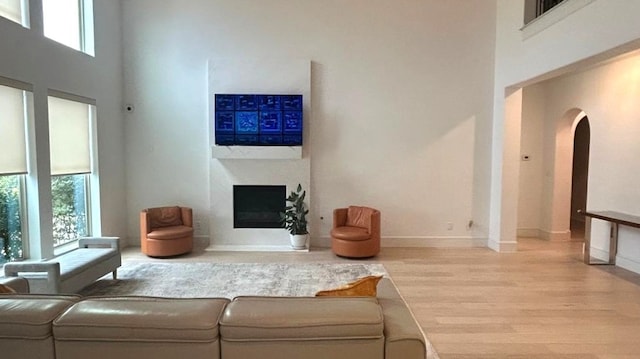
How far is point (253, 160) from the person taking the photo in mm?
6691

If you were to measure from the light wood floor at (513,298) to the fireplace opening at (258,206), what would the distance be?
645 millimetres

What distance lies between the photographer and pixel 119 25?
6.59 meters

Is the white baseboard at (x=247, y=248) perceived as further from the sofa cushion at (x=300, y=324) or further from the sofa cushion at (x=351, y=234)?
the sofa cushion at (x=300, y=324)

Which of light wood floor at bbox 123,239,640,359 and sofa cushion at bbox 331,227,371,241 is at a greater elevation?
sofa cushion at bbox 331,227,371,241

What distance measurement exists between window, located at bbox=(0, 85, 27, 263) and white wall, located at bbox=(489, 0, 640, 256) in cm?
659

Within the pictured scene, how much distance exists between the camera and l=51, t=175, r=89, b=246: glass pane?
5.24 meters

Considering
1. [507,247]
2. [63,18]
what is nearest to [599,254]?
[507,247]

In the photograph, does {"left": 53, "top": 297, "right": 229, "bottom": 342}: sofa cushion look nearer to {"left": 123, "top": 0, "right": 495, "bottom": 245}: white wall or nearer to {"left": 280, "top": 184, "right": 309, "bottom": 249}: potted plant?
{"left": 280, "top": 184, "right": 309, "bottom": 249}: potted plant

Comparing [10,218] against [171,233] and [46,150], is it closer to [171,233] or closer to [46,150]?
[46,150]

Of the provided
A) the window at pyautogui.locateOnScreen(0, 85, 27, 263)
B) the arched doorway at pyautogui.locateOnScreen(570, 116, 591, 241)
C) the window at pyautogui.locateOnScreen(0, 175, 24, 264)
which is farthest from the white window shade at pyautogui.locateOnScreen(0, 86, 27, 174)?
the arched doorway at pyautogui.locateOnScreen(570, 116, 591, 241)

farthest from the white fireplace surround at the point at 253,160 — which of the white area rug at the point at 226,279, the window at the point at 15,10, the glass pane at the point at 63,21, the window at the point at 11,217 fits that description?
the window at the point at 11,217

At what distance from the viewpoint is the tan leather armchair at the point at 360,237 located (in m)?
5.99

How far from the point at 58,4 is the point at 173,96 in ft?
6.69

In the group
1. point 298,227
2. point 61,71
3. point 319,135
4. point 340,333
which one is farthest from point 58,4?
point 340,333
